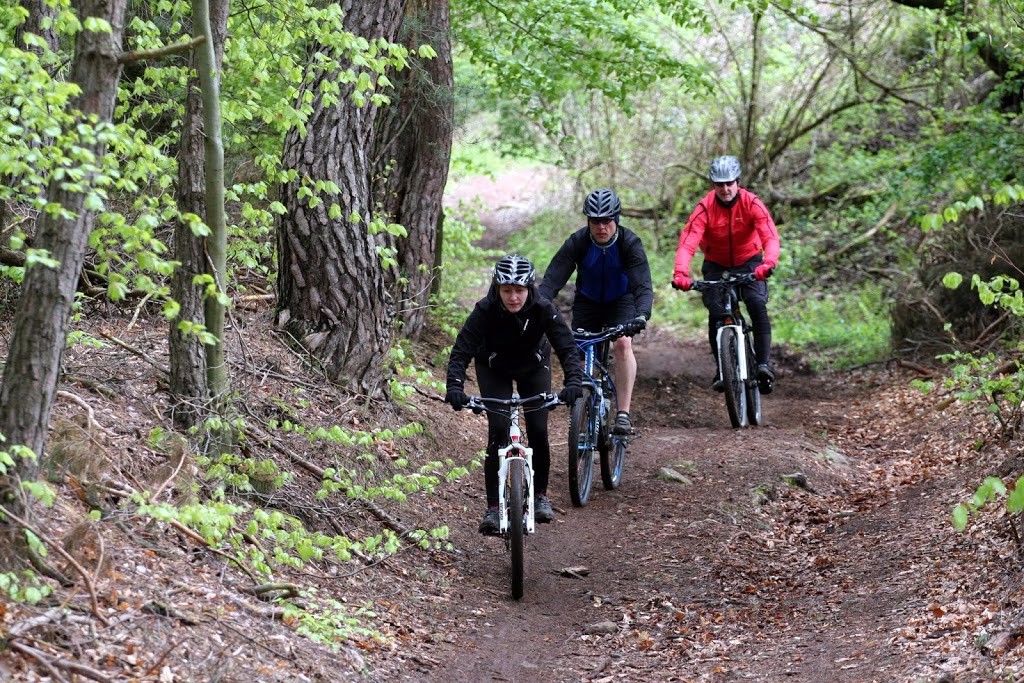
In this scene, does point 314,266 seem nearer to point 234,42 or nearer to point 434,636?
point 234,42

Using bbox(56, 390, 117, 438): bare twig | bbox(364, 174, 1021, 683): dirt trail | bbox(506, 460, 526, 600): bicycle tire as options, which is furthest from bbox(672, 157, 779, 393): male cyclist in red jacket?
bbox(56, 390, 117, 438): bare twig

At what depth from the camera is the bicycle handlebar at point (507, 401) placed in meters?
6.66

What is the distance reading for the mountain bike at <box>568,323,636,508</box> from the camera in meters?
8.13

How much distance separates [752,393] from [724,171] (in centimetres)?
223

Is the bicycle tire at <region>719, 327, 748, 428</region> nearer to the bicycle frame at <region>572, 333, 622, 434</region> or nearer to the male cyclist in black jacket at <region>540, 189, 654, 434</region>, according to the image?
the male cyclist in black jacket at <region>540, 189, 654, 434</region>

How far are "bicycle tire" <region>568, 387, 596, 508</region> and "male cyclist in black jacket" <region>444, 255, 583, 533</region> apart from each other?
2.72 feet

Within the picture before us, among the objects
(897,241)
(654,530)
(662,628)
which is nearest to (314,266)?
(654,530)

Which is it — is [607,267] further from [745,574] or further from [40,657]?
[40,657]

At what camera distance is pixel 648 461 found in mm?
9766

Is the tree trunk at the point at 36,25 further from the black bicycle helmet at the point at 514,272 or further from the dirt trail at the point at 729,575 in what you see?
the dirt trail at the point at 729,575

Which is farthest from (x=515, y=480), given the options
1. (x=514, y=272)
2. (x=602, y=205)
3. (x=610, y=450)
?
(x=602, y=205)

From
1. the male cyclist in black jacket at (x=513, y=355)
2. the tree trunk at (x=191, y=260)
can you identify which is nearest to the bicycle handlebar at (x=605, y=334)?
the male cyclist in black jacket at (x=513, y=355)

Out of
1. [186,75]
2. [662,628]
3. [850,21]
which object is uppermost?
[850,21]

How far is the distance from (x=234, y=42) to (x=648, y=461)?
5.23 meters
